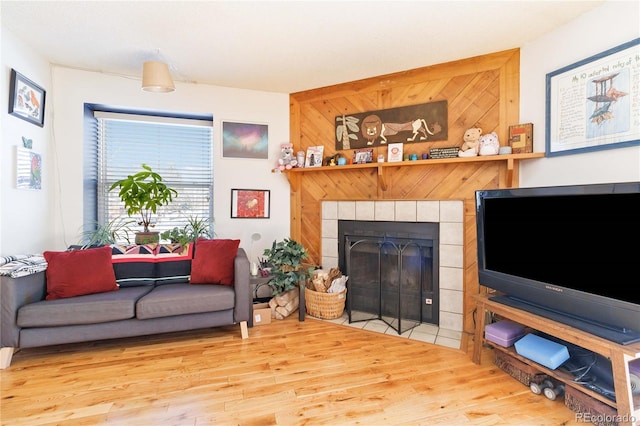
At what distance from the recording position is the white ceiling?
6.69 ft

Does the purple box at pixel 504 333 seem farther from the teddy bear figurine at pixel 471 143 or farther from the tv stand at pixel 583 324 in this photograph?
the teddy bear figurine at pixel 471 143

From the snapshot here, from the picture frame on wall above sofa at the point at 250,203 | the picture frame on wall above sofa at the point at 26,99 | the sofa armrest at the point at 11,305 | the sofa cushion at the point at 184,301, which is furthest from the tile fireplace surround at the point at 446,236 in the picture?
the picture frame on wall above sofa at the point at 26,99

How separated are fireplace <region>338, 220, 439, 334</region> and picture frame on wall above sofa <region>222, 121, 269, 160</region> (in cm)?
125

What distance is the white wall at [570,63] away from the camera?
1.89 m

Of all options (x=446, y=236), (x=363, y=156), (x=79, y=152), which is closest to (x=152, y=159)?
(x=79, y=152)

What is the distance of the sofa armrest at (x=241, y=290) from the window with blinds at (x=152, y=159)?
41.7 inches

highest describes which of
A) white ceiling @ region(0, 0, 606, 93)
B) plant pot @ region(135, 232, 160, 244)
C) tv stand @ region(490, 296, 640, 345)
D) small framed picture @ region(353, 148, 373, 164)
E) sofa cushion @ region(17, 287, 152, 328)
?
white ceiling @ region(0, 0, 606, 93)

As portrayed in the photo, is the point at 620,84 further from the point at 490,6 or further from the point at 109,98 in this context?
the point at 109,98

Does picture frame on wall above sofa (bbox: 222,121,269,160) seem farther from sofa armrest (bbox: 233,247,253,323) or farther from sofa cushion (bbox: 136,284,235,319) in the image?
sofa cushion (bbox: 136,284,235,319)

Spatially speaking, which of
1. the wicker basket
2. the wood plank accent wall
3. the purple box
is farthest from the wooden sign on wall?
the purple box

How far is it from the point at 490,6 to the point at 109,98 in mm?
3422

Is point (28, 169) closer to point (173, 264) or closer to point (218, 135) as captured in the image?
point (173, 264)

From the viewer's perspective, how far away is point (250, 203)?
11.5 ft

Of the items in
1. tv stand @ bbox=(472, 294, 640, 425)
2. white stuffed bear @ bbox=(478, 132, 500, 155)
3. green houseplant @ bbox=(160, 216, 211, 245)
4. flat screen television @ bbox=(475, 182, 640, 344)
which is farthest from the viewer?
green houseplant @ bbox=(160, 216, 211, 245)
